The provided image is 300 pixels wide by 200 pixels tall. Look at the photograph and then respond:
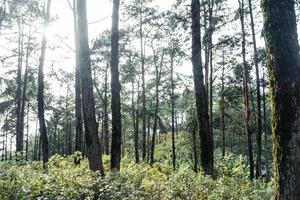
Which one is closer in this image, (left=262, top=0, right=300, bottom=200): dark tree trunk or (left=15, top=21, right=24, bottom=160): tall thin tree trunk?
(left=262, top=0, right=300, bottom=200): dark tree trunk

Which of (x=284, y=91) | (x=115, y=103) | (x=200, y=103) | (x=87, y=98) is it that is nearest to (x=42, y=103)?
(x=115, y=103)

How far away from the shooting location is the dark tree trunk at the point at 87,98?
381 inches

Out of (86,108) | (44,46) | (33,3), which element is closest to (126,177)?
(86,108)

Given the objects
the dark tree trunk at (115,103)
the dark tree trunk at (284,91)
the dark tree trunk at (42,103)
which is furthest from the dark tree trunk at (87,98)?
the dark tree trunk at (42,103)

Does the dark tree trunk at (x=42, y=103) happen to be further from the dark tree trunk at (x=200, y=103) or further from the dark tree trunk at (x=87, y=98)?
the dark tree trunk at (x=200, y=103)

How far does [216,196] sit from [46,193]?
3299 mm

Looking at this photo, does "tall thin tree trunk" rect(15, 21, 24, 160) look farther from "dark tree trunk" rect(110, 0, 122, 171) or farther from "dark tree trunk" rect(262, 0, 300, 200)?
"dark tree trunk" rect(262, 0, 300, 200)

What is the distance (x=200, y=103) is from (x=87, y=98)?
3.49m

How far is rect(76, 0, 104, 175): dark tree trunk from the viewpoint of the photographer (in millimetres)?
9688

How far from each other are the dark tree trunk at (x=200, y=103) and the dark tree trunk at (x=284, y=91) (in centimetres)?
646

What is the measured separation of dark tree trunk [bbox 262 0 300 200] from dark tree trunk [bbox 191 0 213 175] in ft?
21.2

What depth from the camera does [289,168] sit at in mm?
4309

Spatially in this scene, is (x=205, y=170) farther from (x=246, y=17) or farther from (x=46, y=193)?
(x=246, y=17)

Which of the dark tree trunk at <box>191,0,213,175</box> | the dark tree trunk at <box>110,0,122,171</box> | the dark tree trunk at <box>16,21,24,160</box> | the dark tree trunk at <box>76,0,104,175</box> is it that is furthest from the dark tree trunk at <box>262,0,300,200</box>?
the dark tree trunk at <box>16,21,24,160</box>
